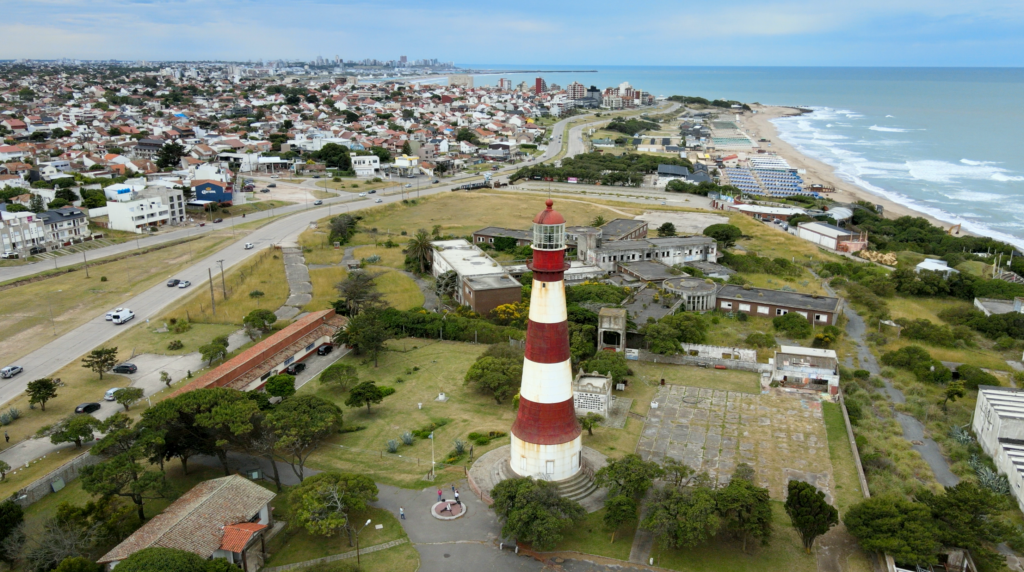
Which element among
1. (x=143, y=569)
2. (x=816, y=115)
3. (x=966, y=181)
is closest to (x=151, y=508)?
(x=143, y=569)

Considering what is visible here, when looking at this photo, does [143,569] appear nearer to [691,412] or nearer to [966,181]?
[691,412]

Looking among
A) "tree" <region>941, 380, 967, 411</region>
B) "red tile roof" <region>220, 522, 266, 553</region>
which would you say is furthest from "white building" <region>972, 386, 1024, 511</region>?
"red tile roof" <region>220, 522, 266, 553</region>

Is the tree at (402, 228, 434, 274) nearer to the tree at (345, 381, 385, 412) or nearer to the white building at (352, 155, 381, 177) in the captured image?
the tree at (345, 381, 385, 412)

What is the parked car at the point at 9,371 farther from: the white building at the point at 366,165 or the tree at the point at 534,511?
the white building at the point at 366,165

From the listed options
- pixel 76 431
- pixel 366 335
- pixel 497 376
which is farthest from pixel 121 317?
pixel 497 376

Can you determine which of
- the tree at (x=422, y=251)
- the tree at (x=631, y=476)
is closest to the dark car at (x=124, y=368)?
the tree at (x=422, y=251)

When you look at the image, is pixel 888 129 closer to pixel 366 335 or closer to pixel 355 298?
pixel 355 298
